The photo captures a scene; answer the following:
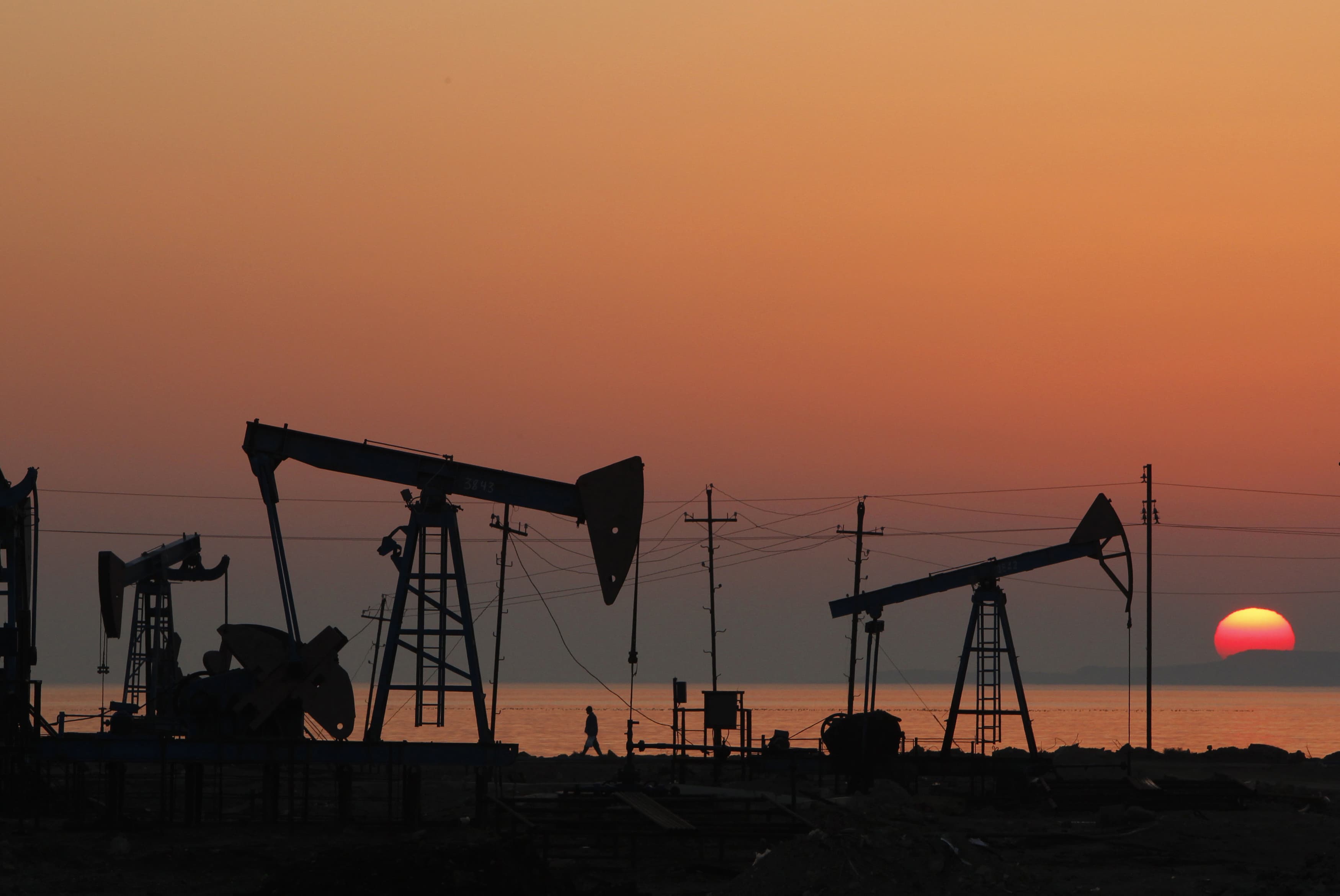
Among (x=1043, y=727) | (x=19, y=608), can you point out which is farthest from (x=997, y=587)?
(x=1043, y=727)

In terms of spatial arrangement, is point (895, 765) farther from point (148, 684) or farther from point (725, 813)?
point (148, 684)

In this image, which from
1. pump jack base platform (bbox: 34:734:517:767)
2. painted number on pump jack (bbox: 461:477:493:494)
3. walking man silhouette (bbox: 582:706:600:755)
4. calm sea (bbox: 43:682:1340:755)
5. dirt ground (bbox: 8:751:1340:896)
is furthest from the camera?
calm sea (bbox: 43:682:1340:755)

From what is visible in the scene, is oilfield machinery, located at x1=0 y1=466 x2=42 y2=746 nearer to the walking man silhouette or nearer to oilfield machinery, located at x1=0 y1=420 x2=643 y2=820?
oilfield machinery, located at x1=0 y1=420 x2=643 y2=820

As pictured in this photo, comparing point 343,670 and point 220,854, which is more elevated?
point 343,670

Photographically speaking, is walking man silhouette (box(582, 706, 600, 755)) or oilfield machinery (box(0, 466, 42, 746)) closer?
oilfield machinery (box(0, 466, 42, 746))

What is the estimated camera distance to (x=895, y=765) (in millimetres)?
28266

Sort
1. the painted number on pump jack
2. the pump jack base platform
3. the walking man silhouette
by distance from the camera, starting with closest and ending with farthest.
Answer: the pump jack base platform
the painted number on pump jack
the walking man silhouette

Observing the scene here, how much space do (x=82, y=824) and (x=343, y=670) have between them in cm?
382

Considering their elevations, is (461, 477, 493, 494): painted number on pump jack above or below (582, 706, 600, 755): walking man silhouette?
above

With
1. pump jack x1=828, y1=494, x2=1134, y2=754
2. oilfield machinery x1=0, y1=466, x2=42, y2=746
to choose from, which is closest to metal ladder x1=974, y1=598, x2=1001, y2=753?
pump jack x1=828, y1=494, x2=1134, y2=754

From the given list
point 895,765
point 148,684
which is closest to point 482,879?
point 895,765

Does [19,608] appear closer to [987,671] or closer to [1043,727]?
[987,671]

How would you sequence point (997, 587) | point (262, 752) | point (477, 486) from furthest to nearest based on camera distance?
point (997, 587) → point (477, 486) → point (262, 752)

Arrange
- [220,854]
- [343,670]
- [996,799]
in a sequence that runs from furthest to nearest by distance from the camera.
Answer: [996,799] < [343,670] < [220,854]
